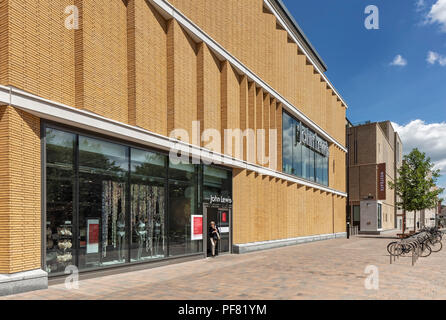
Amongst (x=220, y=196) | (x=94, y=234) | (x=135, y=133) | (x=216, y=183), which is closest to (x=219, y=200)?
(x=220, y=196)

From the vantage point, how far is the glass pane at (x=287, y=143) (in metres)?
25.7

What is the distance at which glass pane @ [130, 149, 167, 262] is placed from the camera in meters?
13.2

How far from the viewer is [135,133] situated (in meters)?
12.8

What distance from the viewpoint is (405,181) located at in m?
39.7

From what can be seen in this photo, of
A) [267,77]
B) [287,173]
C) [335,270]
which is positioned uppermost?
[267,77]

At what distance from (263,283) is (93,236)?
5.18 m

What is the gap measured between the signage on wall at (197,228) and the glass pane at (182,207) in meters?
0.18

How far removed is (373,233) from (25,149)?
48.3 m

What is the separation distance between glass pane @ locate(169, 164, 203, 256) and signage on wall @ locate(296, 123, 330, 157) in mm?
13852

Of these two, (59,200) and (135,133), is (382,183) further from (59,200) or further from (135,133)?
(59,200)

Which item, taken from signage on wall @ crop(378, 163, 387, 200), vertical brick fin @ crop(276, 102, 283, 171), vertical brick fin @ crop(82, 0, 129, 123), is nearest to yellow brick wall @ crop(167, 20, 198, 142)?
vertical brick fin @ crop(82, 0, 129, 123)
